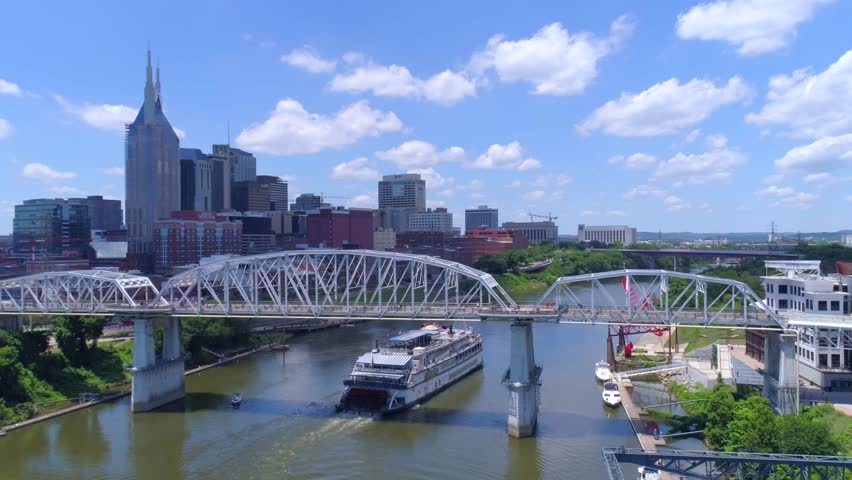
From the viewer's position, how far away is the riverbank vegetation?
1095 inches

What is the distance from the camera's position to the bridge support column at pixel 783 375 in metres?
36.4

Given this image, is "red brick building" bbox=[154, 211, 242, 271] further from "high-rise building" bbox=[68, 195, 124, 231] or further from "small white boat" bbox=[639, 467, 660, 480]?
"small white boat" bbox=[639, 467, 660, 480]

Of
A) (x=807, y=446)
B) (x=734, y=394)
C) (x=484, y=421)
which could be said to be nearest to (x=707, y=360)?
(x=734, y=394)

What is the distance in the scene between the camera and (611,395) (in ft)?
149

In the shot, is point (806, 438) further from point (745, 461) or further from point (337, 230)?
point (337, 230)

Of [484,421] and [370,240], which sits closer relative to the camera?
[484,421]

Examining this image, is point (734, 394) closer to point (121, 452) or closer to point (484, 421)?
point (484, 421)

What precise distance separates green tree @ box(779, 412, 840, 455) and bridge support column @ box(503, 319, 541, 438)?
14.0 metres

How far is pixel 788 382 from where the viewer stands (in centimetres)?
3650

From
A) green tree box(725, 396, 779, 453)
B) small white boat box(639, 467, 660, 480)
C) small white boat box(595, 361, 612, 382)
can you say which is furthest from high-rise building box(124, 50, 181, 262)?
green tree box(725, 396, 779, 453)

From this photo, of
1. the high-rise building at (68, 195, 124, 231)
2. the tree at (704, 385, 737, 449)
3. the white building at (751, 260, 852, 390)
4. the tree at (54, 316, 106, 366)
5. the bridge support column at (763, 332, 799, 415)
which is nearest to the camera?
the tree at (704, 385, 737, 449)

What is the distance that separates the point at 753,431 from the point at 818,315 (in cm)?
1508

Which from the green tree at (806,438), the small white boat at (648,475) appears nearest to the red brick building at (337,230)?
the small white boat at (648,475)

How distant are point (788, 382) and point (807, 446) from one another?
9.92 m
